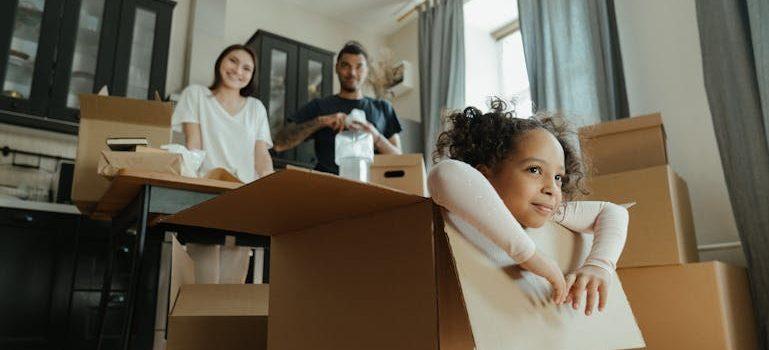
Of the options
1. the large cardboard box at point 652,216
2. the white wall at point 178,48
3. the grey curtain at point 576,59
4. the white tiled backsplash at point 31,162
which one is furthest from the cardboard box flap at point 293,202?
the white wall at point 178,48

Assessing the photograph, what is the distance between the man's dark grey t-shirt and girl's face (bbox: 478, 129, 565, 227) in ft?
4.77

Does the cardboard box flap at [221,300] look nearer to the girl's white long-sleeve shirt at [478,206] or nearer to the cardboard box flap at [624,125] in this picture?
the girl's white long-sleeve shirt at [478,206]

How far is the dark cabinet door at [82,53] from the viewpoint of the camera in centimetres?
293

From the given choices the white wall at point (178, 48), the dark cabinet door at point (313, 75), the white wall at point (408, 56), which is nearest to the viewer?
the white wall at point (178, 48)

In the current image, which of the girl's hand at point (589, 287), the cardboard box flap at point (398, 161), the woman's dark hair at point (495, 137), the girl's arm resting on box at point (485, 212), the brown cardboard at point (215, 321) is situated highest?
the cardboard box flap at point (398, 161)

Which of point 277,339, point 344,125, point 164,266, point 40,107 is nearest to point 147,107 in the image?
point 164,266

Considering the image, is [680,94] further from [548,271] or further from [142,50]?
[142,50]

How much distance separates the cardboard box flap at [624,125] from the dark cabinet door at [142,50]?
2.44 m

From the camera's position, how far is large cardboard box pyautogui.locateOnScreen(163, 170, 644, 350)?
0.65 metres

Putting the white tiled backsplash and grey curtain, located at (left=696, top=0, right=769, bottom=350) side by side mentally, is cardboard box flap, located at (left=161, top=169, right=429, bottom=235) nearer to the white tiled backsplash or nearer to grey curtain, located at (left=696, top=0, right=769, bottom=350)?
grey curtain, located at (left=696, top=0, right=769, bottom=350)

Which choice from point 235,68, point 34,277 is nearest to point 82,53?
point 34,277

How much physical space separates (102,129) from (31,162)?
168cm

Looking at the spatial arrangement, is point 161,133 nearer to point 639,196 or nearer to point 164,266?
point 164,266

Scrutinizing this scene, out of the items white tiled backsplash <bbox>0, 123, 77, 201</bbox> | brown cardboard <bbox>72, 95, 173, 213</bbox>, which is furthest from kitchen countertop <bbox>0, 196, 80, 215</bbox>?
brown cardboard <bbox>72, 95, 173, 213</bbox>
